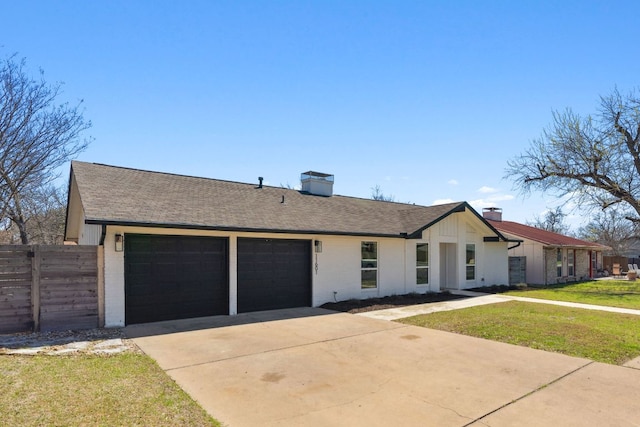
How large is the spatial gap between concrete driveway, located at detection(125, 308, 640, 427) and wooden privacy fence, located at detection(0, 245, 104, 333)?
1164mm

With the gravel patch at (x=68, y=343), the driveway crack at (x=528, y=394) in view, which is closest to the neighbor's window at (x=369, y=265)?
the driveway crack at (x=528, y=394)

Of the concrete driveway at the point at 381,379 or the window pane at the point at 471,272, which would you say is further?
the window pane at the point at 471,272

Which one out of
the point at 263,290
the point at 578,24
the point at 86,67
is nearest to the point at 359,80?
the point at 578,24

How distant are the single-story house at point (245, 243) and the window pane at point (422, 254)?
4 centimetres

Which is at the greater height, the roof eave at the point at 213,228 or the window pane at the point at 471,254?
the roof eave at the point at 213,228

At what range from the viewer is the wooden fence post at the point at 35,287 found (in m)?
8.02

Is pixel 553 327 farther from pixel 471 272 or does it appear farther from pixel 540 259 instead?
pixel 540 259

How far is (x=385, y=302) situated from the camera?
1315 cm

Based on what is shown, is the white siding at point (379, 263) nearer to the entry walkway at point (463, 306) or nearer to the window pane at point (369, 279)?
the window pane at point (369, 279)

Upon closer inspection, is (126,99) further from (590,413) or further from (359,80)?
(590,413)

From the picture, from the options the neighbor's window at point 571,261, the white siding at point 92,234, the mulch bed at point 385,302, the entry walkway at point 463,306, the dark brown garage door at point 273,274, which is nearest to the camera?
the white siding at point 92,234

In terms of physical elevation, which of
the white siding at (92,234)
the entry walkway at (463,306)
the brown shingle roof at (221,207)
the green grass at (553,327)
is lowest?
the entry walkway at (463,306)

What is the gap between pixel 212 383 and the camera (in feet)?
17.7

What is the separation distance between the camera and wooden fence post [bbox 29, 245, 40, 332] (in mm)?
8016
